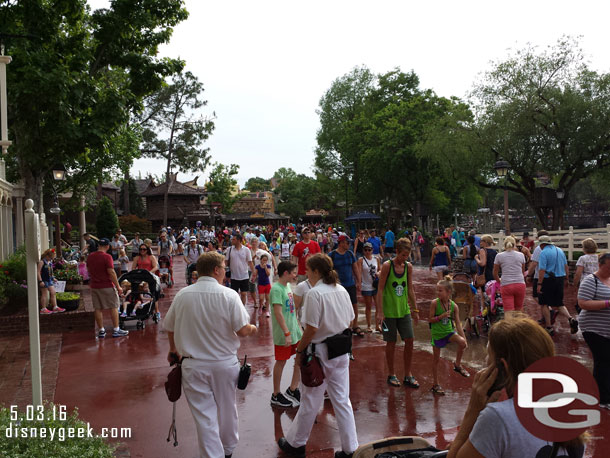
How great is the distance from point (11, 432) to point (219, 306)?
5.75 feet

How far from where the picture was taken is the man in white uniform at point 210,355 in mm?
3799

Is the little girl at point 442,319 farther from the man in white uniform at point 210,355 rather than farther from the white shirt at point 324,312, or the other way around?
the man in white uniform at point 210,355

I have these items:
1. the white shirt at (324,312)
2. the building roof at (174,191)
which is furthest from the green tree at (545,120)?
the building roof at (174,191)

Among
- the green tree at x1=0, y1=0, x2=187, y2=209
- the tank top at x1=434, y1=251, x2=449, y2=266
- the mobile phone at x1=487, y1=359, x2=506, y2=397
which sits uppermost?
the green tree at x1=0, y1=0, x2=187, y2=209

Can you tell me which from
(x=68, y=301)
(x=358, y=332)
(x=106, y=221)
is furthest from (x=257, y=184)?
(x=358, y=332)

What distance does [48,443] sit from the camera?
359 centimetres

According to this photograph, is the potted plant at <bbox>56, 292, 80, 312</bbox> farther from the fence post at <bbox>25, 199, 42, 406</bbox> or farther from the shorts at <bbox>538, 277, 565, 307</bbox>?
the shorts at <bbox>538, 277, 565, 307</bbox>

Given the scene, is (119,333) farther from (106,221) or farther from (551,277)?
(106,221)

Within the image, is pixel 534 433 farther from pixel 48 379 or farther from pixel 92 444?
pixel 48 379

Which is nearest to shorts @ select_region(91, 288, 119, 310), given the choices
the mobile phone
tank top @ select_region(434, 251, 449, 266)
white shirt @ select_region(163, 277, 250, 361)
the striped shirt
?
white shirt @ select_region(163, 277, 250, 361)

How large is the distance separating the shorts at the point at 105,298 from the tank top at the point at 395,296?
5.30 m

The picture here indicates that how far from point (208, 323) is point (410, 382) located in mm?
3324

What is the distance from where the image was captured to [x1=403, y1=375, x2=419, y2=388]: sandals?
20.2 ft

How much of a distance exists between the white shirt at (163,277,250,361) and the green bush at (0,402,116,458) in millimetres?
933
